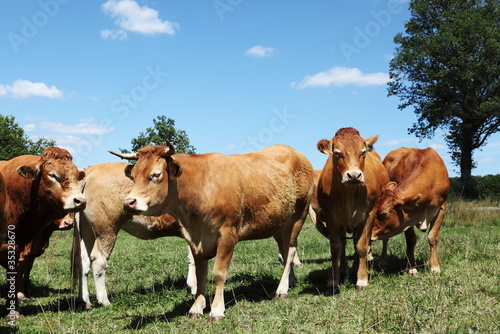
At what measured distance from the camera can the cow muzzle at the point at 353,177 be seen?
626 centimetres

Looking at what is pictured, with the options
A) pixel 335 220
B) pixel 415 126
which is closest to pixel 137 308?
pixel 335 220

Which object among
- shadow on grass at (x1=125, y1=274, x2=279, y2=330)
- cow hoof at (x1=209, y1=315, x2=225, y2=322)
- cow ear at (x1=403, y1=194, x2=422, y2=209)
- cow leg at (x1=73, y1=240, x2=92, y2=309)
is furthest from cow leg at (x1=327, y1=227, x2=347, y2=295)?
cow leg at (x1=73, y1=240, x2=92, y2=309)

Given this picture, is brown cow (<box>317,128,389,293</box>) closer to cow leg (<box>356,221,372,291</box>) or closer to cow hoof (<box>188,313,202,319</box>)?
cow leg (<box>356,221,372,291</box>)

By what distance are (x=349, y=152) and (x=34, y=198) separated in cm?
476

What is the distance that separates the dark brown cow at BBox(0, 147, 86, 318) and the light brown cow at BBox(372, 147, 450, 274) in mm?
5065

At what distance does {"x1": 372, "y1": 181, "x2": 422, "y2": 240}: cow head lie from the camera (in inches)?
303

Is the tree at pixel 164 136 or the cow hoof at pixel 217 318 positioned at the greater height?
the tree at pixel 164 136

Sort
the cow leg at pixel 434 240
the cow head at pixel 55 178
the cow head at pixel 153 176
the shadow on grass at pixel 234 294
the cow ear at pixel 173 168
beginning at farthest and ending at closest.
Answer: the cow leg at pixel 434 240, the cow head at pixel 55 178, the shadow on grass at pixel 234 294, the cow ear at pixel 173 168, the cow head at pixel 153 176

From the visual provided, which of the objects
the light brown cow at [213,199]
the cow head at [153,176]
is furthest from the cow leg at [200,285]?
the cow head at [153,176]

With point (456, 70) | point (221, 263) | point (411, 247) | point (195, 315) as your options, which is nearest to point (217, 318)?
point (195, 315)

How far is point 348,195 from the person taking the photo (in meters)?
7.05

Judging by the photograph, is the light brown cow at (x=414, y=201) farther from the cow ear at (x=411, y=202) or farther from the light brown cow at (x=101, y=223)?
the light brown cow at (x=101, y=223)

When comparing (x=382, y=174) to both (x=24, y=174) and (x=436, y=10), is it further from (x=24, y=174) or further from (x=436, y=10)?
(x=436, y=10)

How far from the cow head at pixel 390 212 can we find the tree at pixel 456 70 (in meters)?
26.7
